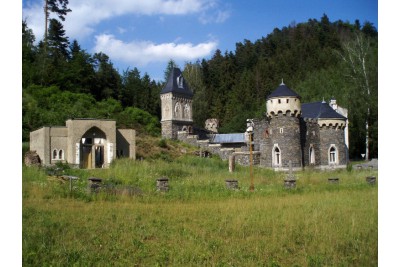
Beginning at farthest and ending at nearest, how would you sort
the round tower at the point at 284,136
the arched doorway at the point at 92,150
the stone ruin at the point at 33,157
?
the round tower at the point at 284,136, the arched doorway at the point at 92,150, the stone ruin at the point at 33,157

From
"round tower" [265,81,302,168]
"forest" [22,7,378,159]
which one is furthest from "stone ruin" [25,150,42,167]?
"round tower" [265,81,302,168]

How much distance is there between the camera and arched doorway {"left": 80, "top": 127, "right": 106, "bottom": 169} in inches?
375

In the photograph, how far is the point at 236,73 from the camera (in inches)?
207

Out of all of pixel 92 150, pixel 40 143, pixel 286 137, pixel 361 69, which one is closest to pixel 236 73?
pixel 361 69

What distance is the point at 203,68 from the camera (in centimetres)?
455

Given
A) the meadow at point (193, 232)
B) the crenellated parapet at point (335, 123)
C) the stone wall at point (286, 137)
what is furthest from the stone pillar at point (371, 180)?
the stone wall at point (286, 137)

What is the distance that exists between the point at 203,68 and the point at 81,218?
239 cm

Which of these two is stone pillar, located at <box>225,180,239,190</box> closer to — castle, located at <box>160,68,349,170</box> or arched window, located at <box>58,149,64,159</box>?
castle, located at <box>160,68,349,170</box>

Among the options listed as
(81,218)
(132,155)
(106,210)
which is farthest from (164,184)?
(132,155)

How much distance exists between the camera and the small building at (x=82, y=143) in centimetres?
704

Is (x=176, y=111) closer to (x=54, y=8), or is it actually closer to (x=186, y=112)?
(x=186, y=112)

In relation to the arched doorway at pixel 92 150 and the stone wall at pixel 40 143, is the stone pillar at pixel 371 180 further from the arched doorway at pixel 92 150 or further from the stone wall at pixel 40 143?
the arched doorway at pixel 92 150

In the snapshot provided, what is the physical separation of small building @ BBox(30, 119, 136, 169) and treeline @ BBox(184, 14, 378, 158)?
302cm
